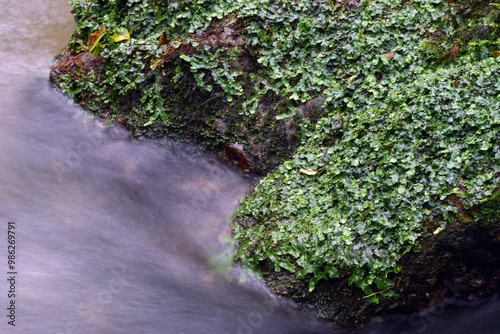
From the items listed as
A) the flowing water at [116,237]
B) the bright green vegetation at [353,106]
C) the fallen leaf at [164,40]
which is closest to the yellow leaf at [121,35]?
the bright green vegetation at [353,106]

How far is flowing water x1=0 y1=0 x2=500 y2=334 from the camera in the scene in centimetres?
498

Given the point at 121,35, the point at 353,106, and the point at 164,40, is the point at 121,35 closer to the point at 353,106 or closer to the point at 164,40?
the point at 164,40

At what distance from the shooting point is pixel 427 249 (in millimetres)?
4680

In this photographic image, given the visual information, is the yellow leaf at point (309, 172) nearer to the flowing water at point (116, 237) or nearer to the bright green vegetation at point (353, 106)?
the bright green vegetation at point (353, 106)

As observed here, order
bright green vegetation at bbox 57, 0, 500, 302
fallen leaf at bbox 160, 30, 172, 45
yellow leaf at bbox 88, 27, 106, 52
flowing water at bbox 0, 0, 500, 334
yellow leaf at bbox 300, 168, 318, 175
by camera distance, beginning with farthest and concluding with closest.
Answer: yellow leaf at bbox 88, 27, 106, 52 → fallen leaf at bbox 160, 30, 172, 45 → yellow leaf at bbox 300, 168, 318, 175 → flowing water at bbox 0, 0, 500, 334 → bright green vegetation at bbox 57, 0, 500, 302

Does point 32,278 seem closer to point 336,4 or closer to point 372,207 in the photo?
point 372,207

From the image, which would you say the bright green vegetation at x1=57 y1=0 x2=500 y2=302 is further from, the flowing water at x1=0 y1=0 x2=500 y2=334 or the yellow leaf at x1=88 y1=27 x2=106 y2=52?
the flowing water at x1=0 y1=0 x2=500 y2=334

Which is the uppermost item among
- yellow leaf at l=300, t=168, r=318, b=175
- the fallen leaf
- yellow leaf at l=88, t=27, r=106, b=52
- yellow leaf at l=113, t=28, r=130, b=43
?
yellow leaf at l=88, t=27, r=106, b=52

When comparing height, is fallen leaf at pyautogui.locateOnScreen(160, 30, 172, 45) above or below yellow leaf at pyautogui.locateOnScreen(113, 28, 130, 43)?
below

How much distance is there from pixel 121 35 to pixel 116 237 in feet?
9.05

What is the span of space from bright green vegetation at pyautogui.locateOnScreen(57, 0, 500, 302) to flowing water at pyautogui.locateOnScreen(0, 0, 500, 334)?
438 millimetres

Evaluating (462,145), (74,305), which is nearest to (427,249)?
(462,145)

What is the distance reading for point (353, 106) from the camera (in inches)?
216

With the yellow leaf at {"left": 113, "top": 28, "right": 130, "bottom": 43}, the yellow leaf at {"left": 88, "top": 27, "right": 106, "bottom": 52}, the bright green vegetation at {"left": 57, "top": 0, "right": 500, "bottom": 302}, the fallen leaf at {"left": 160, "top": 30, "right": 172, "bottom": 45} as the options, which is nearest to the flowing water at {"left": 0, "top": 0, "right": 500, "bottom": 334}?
the bright green vegetation at {"left": 57, "top": 0, "right": 500, "bottom": 302}
